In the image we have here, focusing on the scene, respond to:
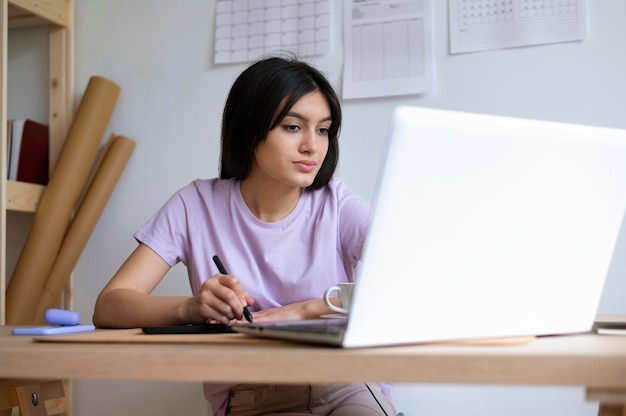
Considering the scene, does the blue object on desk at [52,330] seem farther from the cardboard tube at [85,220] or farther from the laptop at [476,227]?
the cardboard tube at [85,220]

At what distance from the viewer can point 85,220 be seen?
2.24 metres

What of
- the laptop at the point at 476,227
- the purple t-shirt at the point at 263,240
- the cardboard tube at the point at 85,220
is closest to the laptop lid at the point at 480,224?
the laptop at the point at 476,227

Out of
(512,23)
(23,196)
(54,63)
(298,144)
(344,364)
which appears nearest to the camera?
(344,364)

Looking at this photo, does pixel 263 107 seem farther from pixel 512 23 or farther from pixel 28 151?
pixel 28 151

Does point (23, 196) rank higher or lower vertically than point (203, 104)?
lower

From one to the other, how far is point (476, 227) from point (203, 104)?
1707 mm

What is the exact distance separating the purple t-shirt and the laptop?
2.29 ft

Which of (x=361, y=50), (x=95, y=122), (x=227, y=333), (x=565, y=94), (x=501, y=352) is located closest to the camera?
(x=501, y=352)

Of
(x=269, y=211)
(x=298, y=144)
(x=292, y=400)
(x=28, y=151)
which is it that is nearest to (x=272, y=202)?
(x=269, y=211)

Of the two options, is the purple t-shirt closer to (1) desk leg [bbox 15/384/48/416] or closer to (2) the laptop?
(1) desk leg [bbox 15/384/48/416]

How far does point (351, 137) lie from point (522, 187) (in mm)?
1424

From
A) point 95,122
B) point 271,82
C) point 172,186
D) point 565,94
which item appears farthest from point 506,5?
point 95,122

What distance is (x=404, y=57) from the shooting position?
2051mm

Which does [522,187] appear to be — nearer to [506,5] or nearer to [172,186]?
[506,5]
